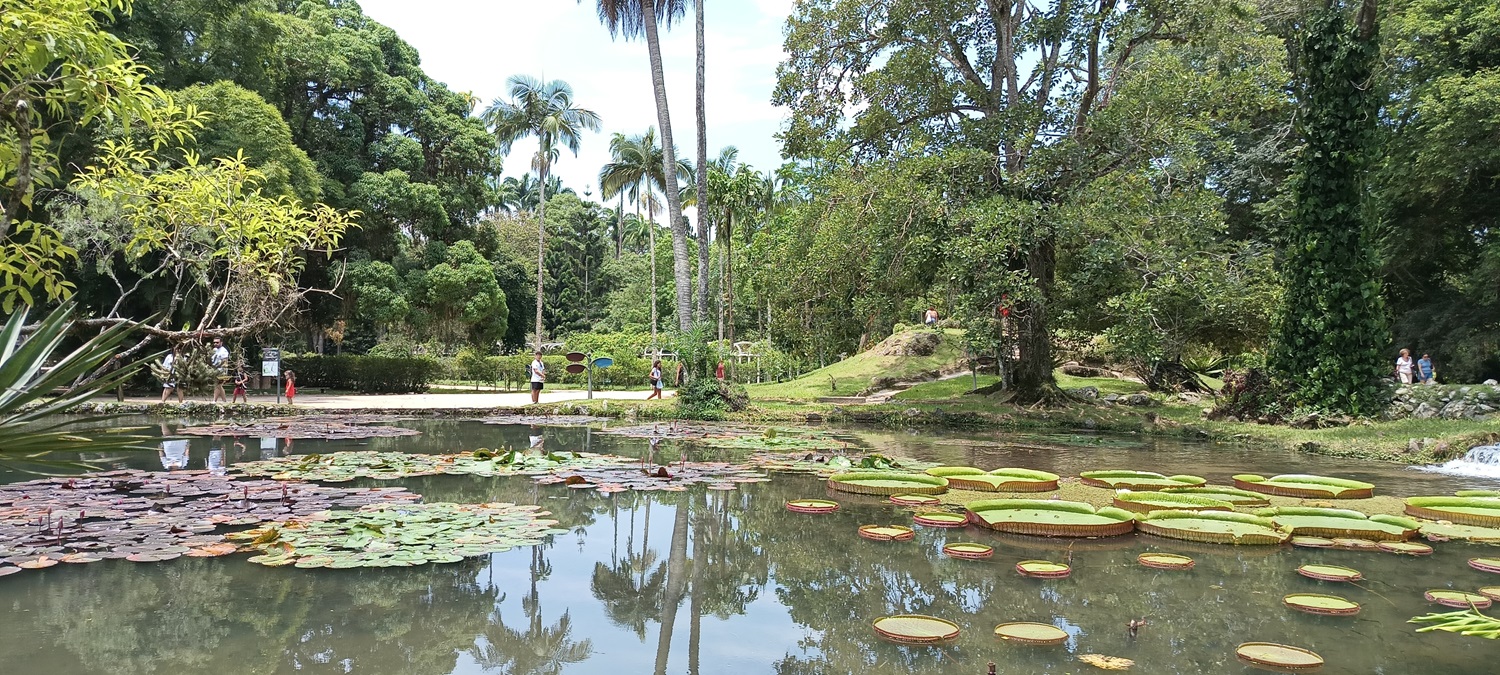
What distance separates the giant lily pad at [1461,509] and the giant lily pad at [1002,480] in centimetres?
279

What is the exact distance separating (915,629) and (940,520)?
2.52 metres

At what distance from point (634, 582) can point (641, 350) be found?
91.3ft

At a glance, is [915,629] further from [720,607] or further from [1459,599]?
[1459,599]

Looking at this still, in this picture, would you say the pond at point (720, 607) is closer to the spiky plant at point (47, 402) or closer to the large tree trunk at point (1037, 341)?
the spiky plant at point (47, 402)

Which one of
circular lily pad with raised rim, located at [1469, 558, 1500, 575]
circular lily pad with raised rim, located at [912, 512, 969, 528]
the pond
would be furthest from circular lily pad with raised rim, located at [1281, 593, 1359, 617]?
circular lily pad with raised rim, located at [912, 512, 969, 528]

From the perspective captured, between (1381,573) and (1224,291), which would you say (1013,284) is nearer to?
(1224,291)

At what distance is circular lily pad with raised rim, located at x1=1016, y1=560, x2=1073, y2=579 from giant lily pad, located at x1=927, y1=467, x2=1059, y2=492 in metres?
2.26

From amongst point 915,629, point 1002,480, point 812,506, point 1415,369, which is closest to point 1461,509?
point 1002,480

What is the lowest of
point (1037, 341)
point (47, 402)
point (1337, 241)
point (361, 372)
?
point (361, 372)

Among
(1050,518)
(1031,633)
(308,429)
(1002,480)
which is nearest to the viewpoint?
(1031,633)

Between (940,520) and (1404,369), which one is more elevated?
(1404,369)

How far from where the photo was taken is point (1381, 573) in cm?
493

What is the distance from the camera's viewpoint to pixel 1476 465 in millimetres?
9492

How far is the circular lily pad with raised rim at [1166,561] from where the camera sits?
501 cm
